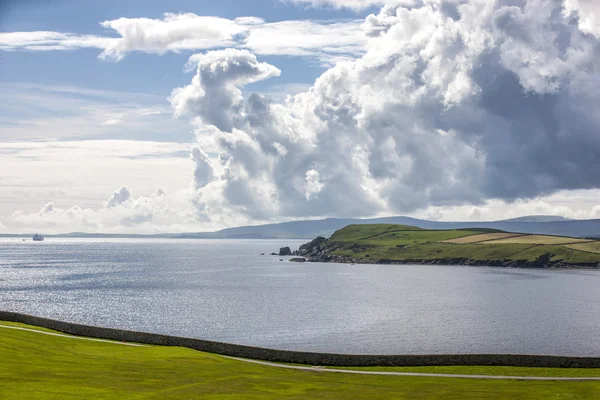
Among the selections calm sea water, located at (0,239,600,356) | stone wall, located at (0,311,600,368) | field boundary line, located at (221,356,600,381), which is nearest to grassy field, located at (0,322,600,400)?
stone wall, located at (0,311,600,368)

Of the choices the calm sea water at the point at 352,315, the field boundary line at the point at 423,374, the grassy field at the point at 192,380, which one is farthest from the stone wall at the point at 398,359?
the calm sea water at the point at 352,315

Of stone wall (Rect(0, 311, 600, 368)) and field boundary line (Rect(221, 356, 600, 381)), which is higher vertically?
stone wall (Rect(0, 311, 600, 368))

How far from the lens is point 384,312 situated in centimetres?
14400

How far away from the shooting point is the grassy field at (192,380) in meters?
Result: 50.3

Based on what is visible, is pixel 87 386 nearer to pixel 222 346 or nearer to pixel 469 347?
pixel 222 346

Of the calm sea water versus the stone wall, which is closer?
the stone wall

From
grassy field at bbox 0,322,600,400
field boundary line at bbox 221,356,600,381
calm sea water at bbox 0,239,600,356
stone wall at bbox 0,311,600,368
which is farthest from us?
calm sea water at bbox 0,239,600,356

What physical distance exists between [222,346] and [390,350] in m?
26.2

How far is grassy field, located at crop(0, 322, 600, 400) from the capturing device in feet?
165

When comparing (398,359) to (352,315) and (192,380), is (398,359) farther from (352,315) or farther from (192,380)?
(352,315)

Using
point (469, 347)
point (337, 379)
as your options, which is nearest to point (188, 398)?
point (337, 379)

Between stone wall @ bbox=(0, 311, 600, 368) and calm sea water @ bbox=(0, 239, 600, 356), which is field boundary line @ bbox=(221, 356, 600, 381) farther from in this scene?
calm sea water @ bbox=(0, 239, 600, 356)

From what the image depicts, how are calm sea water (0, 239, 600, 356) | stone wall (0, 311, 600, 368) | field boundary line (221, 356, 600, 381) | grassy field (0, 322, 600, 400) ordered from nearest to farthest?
grassy field (0, 322, 600, 400) → field boundary line (221, 356, 600, 381) → stone wall (0, 311, 600, 368) → calm sea water (0, 239, 600, 356)

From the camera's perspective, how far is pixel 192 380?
58.4m
